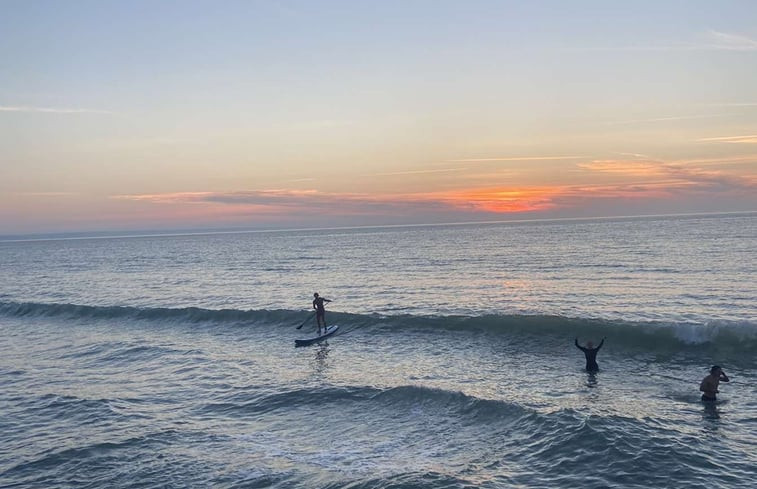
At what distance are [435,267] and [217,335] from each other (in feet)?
120

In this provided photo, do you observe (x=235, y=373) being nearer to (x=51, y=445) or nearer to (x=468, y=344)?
(x=51, y=445)

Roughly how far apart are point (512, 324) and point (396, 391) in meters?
12.3

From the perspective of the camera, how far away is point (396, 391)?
19594 mm

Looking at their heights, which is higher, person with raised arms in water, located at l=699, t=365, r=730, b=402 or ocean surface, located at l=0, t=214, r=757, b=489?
person with raised arms in water, located at l=699, t=365, r=730, b=402

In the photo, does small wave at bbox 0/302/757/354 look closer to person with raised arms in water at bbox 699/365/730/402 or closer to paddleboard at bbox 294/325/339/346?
paddleboard at bbox 294/325/339/346

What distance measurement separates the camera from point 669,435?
14570 millimetres

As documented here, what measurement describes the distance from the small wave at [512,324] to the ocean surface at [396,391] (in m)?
0.12

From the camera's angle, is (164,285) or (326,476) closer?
(326,476)

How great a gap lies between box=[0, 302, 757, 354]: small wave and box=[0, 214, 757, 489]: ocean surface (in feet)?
0.40

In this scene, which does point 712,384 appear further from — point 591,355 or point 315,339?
point 315,339

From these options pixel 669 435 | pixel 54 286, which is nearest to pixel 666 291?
pixel 669 435

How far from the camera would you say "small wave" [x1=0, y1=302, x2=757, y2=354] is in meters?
25.4

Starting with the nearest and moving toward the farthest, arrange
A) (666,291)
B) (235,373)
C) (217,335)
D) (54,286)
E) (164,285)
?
(235,373), (217,335), (666,291), (164,285), (54,286)

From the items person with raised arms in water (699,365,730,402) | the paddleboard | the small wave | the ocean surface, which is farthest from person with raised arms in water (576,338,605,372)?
the paddleboard
